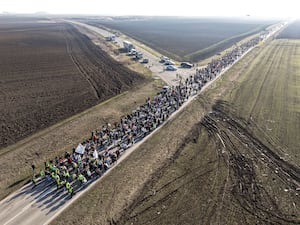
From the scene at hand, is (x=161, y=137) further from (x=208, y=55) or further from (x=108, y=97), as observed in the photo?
(x=208, y=55)

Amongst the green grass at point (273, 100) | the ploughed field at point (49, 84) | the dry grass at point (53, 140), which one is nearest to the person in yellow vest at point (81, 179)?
the dry grass at point (53, 140)

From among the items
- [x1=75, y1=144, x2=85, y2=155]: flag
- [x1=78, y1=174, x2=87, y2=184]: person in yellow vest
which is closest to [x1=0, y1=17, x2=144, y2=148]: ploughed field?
[x1=75, y1=144, x2=85, y2=155]: flag

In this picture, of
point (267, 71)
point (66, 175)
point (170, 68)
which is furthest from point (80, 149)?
point (267, 71)

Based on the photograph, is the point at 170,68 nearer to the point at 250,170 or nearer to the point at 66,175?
the point at 250,170

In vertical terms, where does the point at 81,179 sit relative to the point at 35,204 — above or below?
above

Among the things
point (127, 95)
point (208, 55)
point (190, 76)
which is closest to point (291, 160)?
point (127, 95)

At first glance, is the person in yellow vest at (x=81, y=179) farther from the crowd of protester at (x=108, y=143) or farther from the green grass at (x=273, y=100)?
the green grass at (x=273, y=100)
